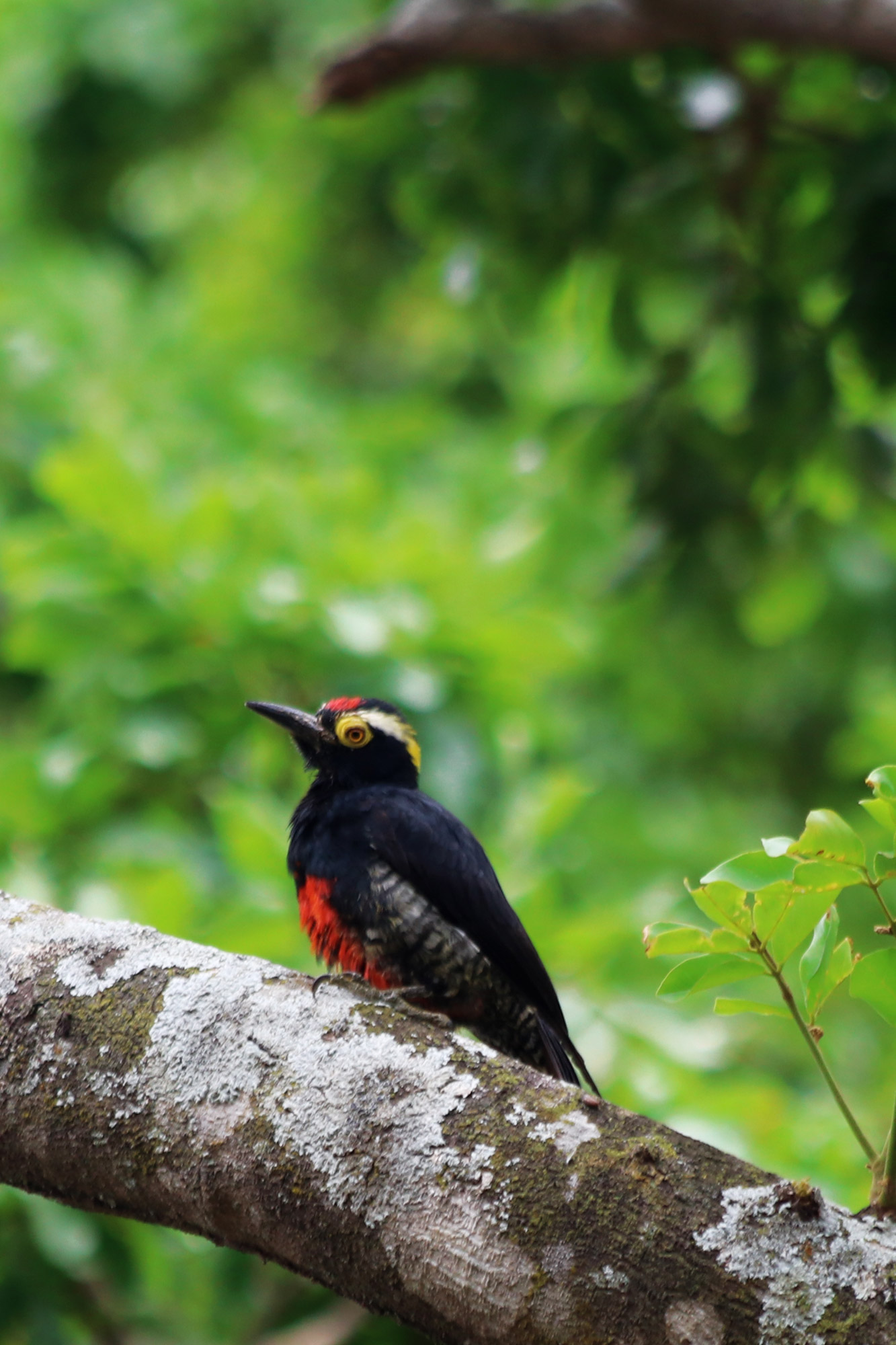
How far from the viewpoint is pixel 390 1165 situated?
147 centimetres

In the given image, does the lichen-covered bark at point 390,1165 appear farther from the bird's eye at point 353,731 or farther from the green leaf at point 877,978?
the bird's eye at point 353,731

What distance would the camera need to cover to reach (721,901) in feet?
4.87

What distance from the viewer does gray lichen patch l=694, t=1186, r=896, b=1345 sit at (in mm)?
1291

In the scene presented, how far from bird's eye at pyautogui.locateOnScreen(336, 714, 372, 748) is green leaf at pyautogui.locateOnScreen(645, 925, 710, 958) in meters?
1.77

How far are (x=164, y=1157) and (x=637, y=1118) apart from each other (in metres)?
0.59

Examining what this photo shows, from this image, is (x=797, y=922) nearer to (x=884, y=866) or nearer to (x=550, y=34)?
(x=884, y=866)

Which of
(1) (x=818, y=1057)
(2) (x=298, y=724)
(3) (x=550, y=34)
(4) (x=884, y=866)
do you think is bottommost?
(1) (x=818, y=1057)

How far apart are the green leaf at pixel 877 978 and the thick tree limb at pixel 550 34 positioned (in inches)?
101

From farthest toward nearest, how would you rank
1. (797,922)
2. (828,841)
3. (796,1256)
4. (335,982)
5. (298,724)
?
(298,724), (335,982), (797,922), (828,841), (796,1256)

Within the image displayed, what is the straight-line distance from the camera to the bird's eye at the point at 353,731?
3.20m

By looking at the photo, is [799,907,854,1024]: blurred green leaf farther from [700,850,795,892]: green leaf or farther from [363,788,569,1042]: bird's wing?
[363,788,569,1042]: bird's wing

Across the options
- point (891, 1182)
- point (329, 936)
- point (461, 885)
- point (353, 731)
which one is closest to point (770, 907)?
point (891, 1182)

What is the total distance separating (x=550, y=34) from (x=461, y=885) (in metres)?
2.32

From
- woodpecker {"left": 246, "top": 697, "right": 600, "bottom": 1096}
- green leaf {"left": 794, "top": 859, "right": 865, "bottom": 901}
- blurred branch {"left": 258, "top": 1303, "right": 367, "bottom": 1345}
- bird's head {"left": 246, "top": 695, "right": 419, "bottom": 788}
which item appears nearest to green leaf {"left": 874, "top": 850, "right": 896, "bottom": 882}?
green leaf {"left": 794, "top": 859, "right": 865, "bottom": 901}
